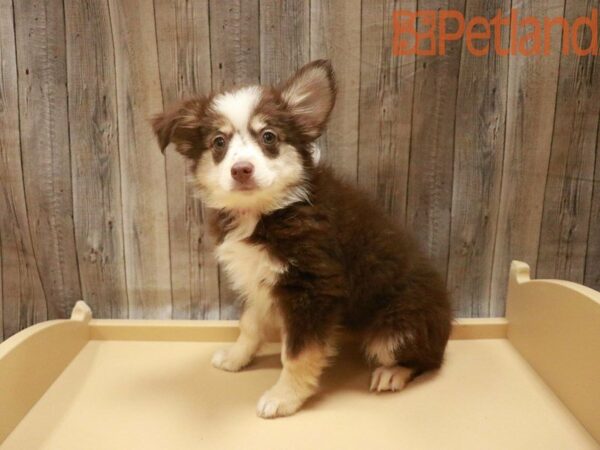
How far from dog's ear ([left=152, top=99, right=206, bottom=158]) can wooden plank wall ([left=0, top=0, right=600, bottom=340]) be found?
1.06 ft

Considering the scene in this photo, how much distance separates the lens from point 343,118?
75.2 inches

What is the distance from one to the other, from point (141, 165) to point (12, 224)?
551 millimetres

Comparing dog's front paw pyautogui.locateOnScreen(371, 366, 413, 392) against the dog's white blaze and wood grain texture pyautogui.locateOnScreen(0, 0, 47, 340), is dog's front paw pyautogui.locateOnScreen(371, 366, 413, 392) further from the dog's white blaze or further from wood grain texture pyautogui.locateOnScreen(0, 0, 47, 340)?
wood grain texture pyautogui.locateOnScreen(0, 0, 47, 340)

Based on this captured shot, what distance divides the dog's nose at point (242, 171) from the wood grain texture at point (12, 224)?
1016 millimetres

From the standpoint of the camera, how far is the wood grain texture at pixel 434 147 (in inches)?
73.2

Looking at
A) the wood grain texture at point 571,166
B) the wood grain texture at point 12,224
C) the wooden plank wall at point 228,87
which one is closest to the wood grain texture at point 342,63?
the wooden plank wall at point 228,87

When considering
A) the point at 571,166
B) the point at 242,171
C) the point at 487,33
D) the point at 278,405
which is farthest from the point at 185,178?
the point at 571,166

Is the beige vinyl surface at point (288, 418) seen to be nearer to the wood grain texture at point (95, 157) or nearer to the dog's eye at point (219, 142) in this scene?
the wood grain texture at point (95, 157)

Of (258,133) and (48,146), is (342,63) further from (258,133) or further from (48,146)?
(48,146)

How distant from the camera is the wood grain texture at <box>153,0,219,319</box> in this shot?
71.9 inches

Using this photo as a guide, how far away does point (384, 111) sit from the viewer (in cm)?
191

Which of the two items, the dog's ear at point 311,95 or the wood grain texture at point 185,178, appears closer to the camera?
the dog's ear at point 311,95

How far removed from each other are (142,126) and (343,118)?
2.46 ft

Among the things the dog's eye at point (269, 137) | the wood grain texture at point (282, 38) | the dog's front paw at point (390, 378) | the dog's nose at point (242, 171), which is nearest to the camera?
the dog's nose at point (242, 171)
